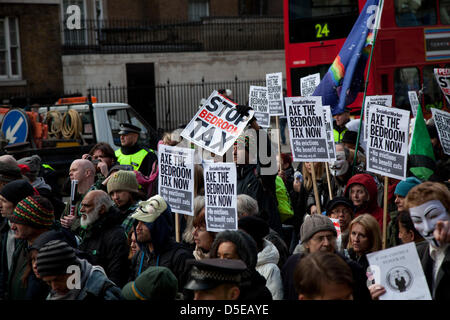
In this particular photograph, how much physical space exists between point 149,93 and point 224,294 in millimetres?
25153

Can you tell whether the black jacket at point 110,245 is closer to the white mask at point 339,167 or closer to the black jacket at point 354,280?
the black jacket at point 354,280

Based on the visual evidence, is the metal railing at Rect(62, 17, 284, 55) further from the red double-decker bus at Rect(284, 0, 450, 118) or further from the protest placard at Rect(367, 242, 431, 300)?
the protest placard at Rect(367, 242, 431, 300)

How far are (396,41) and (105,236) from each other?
10.0 metres

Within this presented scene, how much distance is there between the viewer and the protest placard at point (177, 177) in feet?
22.5

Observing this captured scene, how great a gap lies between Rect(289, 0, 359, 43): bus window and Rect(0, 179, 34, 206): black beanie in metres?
9.99

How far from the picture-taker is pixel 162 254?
5.22 meters

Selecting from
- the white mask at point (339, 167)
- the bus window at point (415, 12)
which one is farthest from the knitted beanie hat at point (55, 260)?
the bus window at point (415, 12)

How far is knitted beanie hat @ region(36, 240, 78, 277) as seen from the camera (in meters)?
4.27

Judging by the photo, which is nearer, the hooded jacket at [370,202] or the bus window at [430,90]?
the hooded jacket at [370,202]

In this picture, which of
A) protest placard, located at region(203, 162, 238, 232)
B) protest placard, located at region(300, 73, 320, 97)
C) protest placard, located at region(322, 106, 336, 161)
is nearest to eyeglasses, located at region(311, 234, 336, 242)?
protest placard, located at region(203, 162, 238, 232)

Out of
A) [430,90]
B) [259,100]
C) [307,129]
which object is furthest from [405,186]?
[430,90]

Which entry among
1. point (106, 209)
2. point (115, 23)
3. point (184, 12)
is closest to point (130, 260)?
point (106, 209)

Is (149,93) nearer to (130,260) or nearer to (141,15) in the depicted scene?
(141,15)

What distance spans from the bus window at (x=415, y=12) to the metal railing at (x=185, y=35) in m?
→ 15.9
